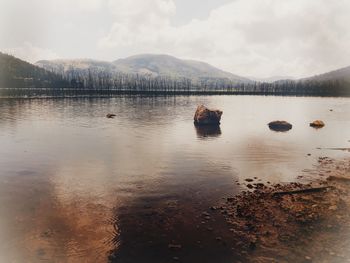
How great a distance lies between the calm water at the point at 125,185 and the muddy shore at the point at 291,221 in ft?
6.44

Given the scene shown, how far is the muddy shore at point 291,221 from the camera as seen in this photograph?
18.6m

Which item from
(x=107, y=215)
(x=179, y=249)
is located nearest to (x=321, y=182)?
(x=179, y=249)

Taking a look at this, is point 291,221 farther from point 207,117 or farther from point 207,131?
point 207,117

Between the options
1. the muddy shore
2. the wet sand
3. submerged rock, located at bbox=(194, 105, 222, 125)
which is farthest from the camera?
submerged rock, located at bbox=(194, 105, 222, 125)

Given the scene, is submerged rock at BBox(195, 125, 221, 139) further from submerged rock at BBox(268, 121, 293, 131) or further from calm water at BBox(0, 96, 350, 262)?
submerged rock at BBox(268, 121, 293, 131)

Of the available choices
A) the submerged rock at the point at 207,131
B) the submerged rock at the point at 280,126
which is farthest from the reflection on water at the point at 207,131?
the submerged rock at the point at 280,126

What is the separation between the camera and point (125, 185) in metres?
30.8

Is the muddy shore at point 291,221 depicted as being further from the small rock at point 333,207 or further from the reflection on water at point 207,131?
the reflection on water at point 207,131

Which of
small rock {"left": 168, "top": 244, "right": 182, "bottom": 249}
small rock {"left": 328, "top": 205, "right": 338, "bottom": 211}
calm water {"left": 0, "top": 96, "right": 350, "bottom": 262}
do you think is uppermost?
small rock {"left": 328, "top": 205, "right": 338, "bottom": 211}

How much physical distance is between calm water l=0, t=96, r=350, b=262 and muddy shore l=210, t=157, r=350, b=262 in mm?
1963

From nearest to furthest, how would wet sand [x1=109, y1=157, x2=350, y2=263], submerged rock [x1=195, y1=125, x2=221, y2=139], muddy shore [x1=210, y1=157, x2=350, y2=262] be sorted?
1. wet sand [x1=109, y1=157, x2=350, y2=263]
2. muddy shore [x1=210, y1=157, x2=350, y2=262]
3. submerged rock [x1=195, y1=125, x2=221, y2=139]

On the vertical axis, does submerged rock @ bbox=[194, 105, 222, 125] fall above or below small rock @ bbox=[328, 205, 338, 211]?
above

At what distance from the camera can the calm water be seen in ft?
64.0

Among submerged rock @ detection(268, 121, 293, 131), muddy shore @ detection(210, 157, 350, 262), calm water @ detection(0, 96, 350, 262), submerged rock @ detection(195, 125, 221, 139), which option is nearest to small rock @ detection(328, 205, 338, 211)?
muddy shore @ detection(210, 157, 350, 262)
